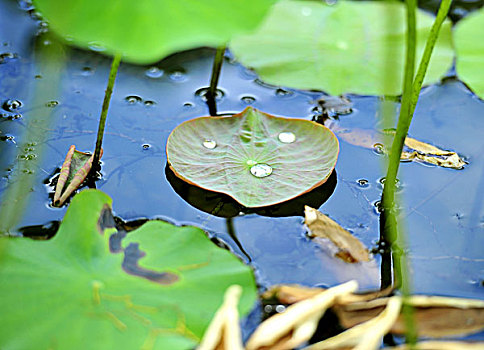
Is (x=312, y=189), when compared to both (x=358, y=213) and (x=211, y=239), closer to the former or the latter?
(x=358, y=213)

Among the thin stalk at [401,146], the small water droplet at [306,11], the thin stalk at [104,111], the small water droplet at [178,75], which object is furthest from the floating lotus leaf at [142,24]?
the small water droplet at [306,11]

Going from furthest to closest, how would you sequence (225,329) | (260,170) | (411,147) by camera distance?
(411,147), (260,170), (225,329)

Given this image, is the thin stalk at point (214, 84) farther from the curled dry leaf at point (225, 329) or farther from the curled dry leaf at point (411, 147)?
the curled dry leaf at point (225, 329)

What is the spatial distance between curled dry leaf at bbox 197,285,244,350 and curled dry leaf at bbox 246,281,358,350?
4 centimetres

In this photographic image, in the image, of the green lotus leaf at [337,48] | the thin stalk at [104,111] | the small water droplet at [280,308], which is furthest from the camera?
the green lotus leaf at [337,48]

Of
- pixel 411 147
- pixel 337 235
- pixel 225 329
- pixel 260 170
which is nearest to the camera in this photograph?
→ pixel 225 329

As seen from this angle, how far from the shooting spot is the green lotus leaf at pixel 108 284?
771mm

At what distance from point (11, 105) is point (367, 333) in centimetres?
91

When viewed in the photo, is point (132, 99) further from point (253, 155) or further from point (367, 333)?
point (367, 333)

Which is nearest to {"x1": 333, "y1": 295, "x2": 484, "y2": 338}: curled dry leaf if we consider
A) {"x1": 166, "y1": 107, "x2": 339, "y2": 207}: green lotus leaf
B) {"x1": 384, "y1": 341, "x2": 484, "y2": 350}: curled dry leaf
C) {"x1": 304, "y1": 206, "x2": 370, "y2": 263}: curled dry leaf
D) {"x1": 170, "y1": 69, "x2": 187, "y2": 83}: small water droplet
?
{"x1": 384, "y1": 341, "x2": 484, "y2": 350}: curled dry leaf

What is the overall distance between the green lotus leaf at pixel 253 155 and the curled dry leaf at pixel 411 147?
116mm

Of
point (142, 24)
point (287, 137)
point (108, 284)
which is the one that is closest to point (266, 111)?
point (287, 137)

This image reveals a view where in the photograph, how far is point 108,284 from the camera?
0.83 m

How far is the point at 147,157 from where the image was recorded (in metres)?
1.18
